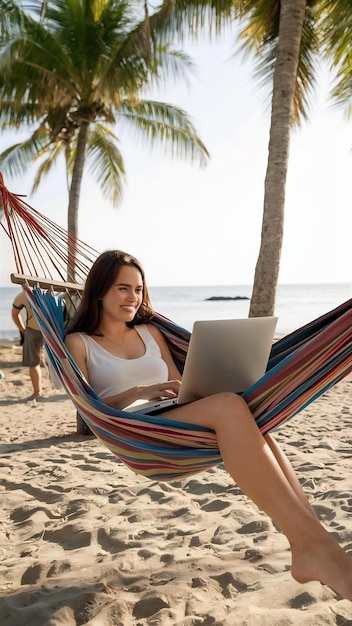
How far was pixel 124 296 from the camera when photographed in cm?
180

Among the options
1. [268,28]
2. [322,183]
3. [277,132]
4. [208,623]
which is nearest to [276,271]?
[277,132]

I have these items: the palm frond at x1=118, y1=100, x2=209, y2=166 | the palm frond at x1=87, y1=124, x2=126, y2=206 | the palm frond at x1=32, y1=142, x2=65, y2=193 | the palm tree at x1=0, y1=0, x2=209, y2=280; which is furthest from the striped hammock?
the palm frond at x1=32, y1=142, x2=65, y2=193

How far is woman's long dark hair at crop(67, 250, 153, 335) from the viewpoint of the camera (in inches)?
70.4

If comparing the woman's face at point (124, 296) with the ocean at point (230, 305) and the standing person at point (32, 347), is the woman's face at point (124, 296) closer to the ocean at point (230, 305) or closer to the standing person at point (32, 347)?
the standing person at point (32, 347)

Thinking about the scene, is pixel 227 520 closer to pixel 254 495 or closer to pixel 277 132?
pixel 254 495

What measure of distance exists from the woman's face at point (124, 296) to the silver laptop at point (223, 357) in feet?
1.20

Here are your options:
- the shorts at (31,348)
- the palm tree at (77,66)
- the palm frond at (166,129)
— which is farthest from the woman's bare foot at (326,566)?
the palm frond at (166,129)

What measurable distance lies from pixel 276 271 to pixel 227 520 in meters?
2.54

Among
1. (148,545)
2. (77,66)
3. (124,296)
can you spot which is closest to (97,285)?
(124,296)

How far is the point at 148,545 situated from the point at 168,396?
0.50 metres

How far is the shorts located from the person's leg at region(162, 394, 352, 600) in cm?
347

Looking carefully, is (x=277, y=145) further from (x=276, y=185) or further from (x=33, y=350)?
(x=33, y=350)

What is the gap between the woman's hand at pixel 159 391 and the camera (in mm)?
1639

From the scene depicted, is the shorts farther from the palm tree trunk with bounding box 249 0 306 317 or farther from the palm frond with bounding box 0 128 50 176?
the palm frond with bounding box 0 128 50 176
